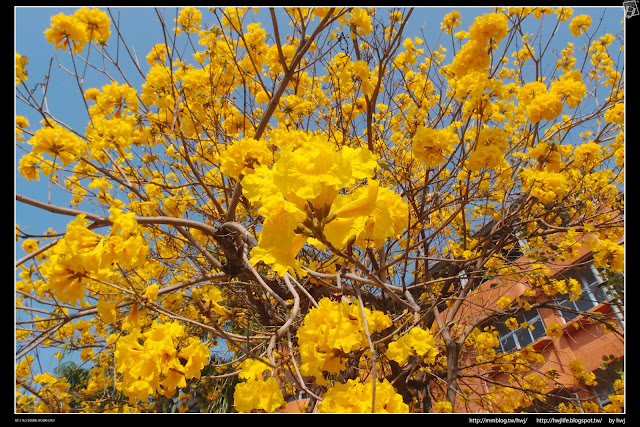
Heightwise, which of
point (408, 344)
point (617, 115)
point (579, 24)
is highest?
point (579, 24)

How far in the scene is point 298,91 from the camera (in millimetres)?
3959

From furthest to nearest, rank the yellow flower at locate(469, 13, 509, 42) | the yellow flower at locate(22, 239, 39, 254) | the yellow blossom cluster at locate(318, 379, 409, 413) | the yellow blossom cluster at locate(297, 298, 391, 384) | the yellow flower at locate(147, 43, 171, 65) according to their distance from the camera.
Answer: the yellow flower at locate(147, 43, 171, 65) < the yellow flower at locate(22, 239, 39, 254) < the yellow flower at locate(469, 13, 509, 42) < the yellow blossom cluster at locate(297, 298, 391, 384) < the yellow blossom cluster at locate(318, 379, 409, 413)

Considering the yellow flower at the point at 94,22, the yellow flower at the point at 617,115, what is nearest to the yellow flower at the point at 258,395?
the yellow flower at the point at 94,22

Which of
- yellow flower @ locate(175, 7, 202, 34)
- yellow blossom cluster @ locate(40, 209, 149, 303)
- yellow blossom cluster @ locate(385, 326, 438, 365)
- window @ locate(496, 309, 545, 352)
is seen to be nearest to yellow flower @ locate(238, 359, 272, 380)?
yellow blossom cluster @ locate(385, 326, 438, 365)

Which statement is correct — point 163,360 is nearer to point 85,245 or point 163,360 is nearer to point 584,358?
point 85,245

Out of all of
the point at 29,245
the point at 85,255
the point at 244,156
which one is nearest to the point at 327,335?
the point at 85,255

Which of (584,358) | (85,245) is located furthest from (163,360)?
(584,358)

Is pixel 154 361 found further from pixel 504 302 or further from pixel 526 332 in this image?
pixel 526 332

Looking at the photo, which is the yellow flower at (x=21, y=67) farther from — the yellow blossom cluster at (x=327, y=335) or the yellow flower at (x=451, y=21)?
the yellow flower at (x=451, y=21)

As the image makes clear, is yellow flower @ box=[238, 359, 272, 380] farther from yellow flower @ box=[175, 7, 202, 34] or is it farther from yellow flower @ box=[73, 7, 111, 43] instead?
yellow flower @ box=[175, 7, 202, 34]

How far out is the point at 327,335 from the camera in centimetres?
165

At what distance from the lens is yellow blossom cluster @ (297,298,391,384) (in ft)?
5.38

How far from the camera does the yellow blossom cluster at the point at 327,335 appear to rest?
5.38 feet
